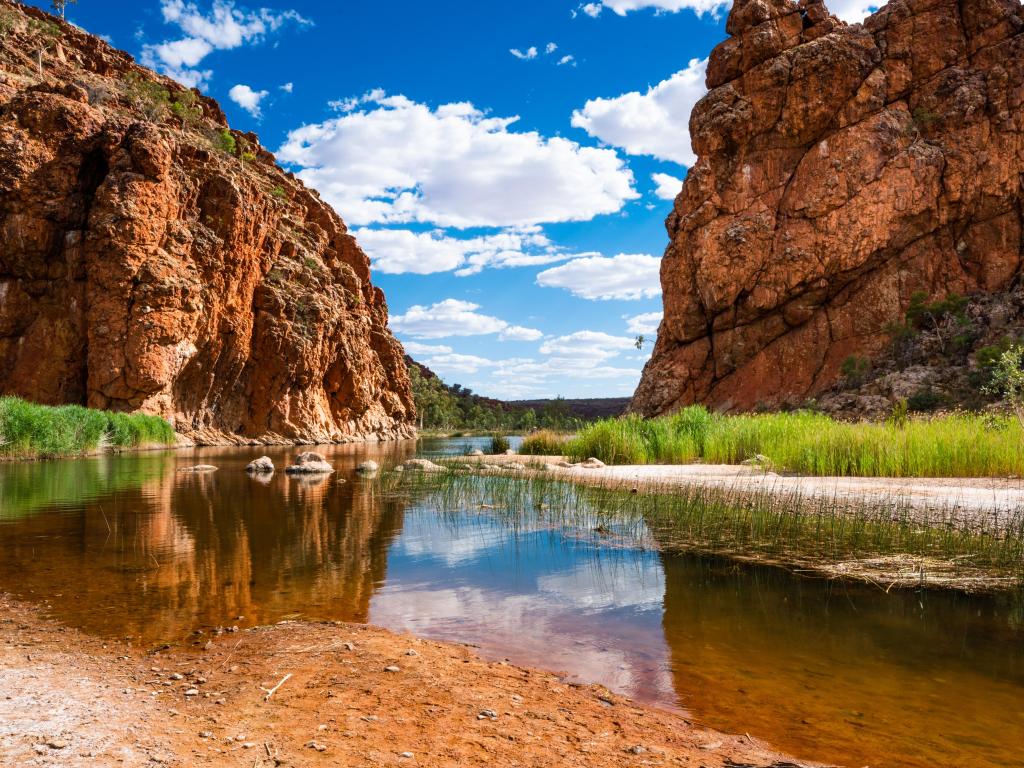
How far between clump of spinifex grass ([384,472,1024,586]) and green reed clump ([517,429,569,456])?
12.9 metres

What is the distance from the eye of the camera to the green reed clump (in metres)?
27.5

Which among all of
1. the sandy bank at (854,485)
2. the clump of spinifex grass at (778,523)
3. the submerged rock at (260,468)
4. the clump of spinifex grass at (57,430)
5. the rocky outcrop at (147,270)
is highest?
the rocky outcrop at (147,270)

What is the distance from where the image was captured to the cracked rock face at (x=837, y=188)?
144 ft

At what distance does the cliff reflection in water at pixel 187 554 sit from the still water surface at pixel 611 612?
0.04 meters

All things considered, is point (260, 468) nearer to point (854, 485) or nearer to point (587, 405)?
point (854, 485)

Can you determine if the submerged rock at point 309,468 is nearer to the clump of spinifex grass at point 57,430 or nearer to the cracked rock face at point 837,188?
the clump of spinifex grass at point 57,430

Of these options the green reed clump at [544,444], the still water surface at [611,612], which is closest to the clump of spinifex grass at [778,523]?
the still water surface at [611,612]

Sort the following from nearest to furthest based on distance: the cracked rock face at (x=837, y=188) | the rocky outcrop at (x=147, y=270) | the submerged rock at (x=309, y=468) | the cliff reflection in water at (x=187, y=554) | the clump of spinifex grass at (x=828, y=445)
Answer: the cliff reflection in water at (x=187, y=554)
the clump of spinifex grass at (x=828, y=445)
the submerged rock at (x=309, y=468)
the rocky outcrop at (x=147, y=270)
the cracked rock face at (x=837, y=188)

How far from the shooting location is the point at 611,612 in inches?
238

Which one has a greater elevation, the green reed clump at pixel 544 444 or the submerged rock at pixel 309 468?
the green reed clump at pixel 544 444

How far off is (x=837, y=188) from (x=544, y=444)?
105 ft

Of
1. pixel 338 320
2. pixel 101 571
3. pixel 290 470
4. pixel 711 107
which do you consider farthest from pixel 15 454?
pixel 711 107

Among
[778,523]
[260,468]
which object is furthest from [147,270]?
[778,523]

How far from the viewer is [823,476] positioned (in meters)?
15.7
